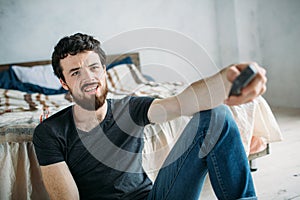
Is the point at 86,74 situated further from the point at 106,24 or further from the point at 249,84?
the point at 106,24

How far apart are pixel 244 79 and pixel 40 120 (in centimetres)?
113

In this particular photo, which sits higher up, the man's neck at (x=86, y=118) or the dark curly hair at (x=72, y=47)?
the dark curly hair at (x=72, y=47)

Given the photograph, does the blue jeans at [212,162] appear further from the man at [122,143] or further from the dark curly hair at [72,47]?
the dark curly hair at [72,47]

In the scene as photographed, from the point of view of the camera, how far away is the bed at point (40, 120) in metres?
1.53

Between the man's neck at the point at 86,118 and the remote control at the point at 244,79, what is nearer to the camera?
the remote control at the point at 244,79

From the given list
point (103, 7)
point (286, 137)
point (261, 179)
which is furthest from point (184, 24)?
point (261, 179)

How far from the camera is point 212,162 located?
1.14 metres

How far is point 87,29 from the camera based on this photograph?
11.9 feet

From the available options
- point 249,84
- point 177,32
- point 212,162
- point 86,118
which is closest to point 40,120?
point 86,118

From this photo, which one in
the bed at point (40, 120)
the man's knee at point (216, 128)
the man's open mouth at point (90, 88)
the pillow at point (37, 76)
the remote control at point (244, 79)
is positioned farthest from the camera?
the pillow at point (37, 76)

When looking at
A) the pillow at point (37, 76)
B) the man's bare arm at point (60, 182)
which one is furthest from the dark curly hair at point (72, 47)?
the pillow at point (37, 76)

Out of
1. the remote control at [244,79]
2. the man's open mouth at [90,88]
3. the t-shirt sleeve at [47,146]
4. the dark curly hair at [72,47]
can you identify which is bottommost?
the t-shirt sleeve at [47,146]

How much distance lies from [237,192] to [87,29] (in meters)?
2.86

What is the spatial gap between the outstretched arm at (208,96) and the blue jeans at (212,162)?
0.04 meters
